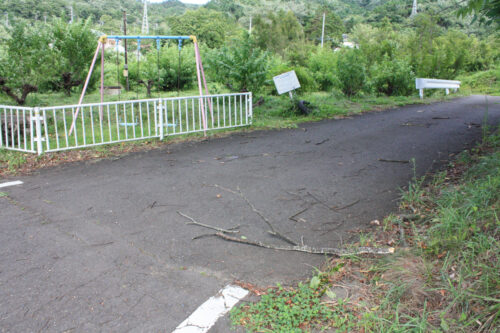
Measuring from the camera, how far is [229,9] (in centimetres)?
8794

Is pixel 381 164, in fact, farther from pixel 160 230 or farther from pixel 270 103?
pixel 270 103

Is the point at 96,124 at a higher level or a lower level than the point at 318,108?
lower

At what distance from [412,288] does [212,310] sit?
1391mm

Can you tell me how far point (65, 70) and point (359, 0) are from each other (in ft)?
298

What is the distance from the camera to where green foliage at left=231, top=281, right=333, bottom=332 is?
2.67 m

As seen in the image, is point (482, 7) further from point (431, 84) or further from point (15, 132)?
point (431, 84)

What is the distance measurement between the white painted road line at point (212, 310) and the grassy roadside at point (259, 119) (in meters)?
4.91

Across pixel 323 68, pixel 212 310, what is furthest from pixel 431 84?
pixel 212 310

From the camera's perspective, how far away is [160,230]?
4184mm

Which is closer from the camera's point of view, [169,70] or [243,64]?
[243,64]

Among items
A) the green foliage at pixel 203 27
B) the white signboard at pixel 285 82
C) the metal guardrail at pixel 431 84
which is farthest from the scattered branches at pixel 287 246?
the green foliage at pixel 203 27

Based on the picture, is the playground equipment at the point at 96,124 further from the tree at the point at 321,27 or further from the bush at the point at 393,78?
the tree at the point at 321,27

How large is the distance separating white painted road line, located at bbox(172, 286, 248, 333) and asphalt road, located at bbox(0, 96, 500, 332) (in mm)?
65

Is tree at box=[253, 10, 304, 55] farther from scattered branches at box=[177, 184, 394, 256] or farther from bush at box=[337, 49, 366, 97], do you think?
scattered branches at box=[177, 184, 394, 256]
